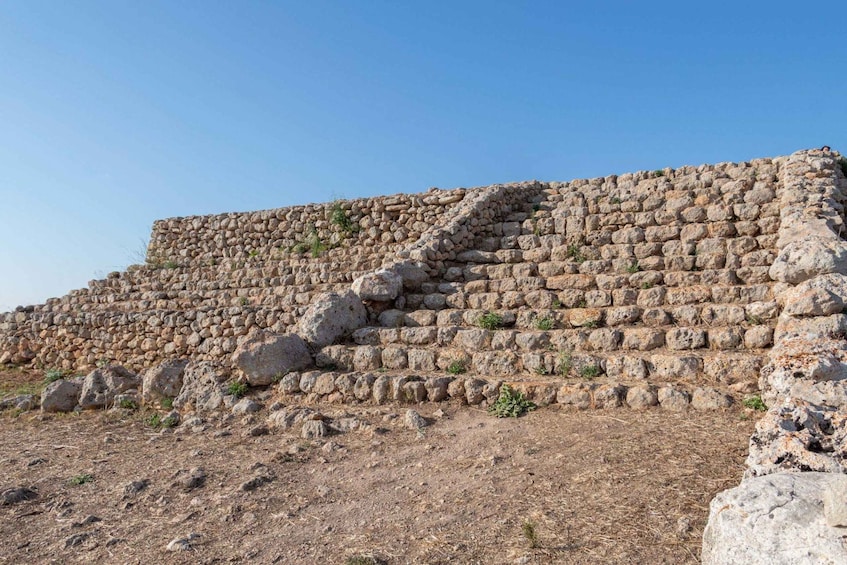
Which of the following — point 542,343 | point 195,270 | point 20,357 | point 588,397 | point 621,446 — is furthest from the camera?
point 195,270

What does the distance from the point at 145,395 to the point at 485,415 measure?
13.8 ft

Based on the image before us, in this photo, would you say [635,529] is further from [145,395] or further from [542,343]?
[145,395]

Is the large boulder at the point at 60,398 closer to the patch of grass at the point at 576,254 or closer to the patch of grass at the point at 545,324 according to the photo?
the patch of grass at the point at 545,324

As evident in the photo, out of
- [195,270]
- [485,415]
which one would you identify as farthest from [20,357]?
[485,415]

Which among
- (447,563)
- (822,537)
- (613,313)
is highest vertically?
(613,313)

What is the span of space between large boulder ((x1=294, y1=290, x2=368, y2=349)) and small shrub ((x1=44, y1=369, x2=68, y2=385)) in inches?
206

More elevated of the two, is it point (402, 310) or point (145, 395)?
point (402, 310)

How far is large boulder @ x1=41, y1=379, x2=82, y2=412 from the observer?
7.02 m

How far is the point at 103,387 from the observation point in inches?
279

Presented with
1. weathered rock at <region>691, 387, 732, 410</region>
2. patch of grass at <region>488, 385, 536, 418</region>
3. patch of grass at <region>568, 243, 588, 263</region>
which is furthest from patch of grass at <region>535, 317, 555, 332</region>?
weathered rock at <region>691, 387, 732, 410</region>

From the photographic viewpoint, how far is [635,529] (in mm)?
2889

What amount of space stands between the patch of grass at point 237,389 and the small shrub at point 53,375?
4777 millimetres

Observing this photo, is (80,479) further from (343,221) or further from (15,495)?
(343,221)

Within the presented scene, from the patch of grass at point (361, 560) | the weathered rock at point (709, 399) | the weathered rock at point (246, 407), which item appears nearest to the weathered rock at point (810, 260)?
the weathered rock at point (709, 399)
